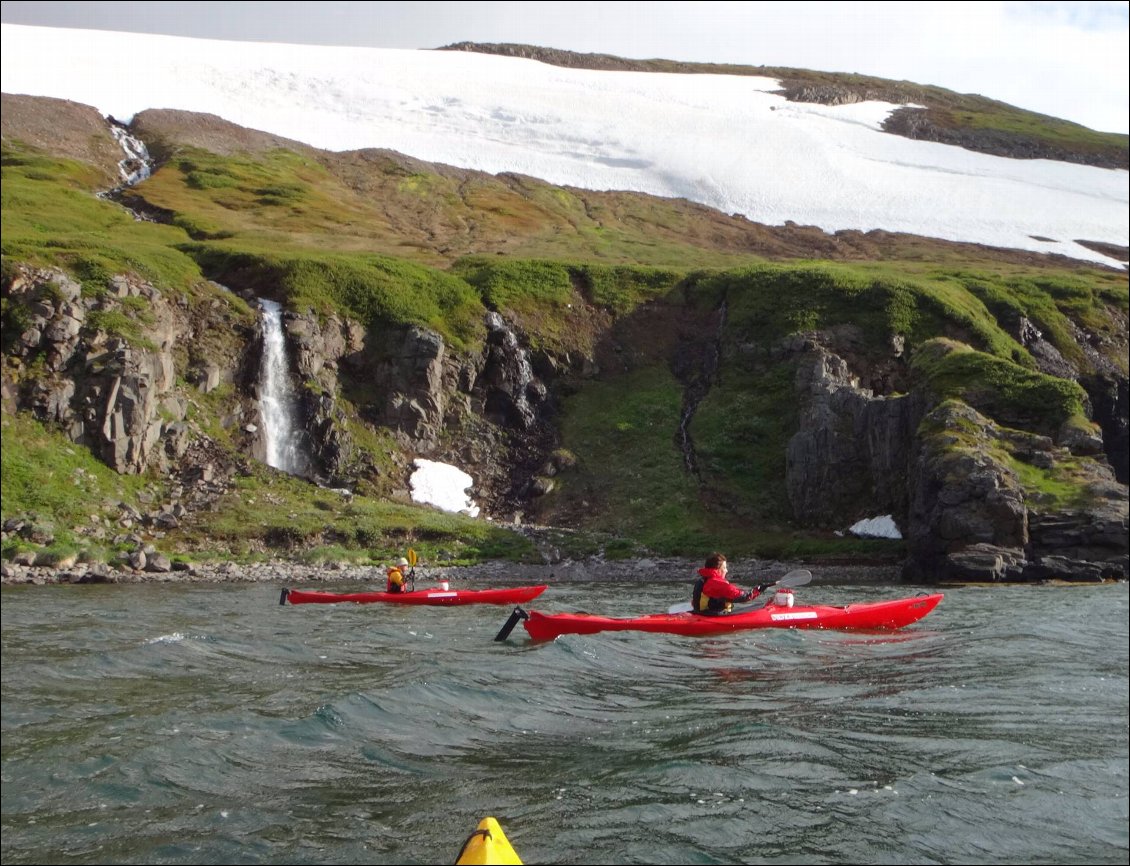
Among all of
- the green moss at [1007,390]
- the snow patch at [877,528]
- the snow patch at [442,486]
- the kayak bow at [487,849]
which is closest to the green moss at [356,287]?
the snow patch at [442,486]

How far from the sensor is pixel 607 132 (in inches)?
4747

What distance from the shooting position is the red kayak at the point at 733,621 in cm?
2222

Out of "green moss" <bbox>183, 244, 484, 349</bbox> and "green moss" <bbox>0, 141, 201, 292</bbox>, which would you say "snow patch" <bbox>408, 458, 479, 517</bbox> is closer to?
"green moss" <bbox>183, 244, 484, 349</bbox>

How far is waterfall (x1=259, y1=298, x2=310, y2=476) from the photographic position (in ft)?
173

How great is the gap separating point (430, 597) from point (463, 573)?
501 inches

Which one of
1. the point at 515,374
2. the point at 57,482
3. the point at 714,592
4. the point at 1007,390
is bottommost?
the point at 57,482

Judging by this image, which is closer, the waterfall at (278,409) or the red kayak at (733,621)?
the red kayak at (733,621)

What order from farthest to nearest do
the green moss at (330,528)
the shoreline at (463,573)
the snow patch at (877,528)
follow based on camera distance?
1. the snow patch at (877,528)
2. the green moss at (330,528)
3. the shoreline at (463,573)

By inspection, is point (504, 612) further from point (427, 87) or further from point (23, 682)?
point (427, 87)

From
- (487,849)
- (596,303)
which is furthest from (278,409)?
(487,849)

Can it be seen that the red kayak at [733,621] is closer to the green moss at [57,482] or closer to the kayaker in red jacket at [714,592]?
the kayaker in red jacket at [714,592]

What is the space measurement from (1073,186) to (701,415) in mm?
78386

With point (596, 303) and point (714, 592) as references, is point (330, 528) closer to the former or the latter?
point (714, 592)

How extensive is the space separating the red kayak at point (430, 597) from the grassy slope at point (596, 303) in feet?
41.1
